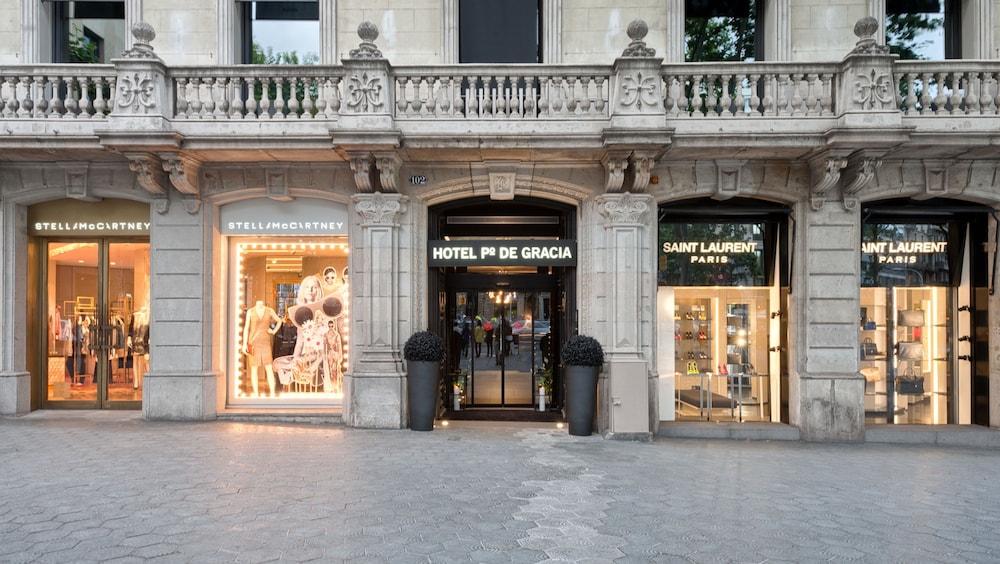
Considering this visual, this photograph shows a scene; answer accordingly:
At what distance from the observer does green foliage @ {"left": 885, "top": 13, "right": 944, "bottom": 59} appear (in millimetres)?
10398

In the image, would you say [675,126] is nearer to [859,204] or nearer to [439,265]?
[859,204]

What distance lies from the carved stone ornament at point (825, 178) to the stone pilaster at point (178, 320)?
9.78m

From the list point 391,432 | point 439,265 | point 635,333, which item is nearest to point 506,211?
point 439,265

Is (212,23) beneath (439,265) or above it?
above

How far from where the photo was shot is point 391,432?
367 inches

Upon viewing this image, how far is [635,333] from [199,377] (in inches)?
277

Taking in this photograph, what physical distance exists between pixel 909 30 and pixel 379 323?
33.7 feet

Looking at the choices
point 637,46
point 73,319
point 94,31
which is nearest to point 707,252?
point 637,46

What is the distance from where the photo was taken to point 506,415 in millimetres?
10922

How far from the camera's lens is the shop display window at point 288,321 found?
1055cm

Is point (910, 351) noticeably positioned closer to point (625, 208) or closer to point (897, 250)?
point (897, 250)

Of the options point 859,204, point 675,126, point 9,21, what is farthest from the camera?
point 9,21

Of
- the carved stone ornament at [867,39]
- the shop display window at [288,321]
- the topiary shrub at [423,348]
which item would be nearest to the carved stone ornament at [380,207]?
the shop display window at [288,321]

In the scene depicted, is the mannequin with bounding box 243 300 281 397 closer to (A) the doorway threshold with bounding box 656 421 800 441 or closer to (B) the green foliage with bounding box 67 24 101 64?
(B) the green foliage with bounding box 67 24 101 64
